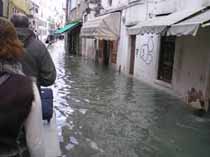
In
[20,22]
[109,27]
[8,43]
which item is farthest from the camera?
[109,27]

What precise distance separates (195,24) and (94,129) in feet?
9.15

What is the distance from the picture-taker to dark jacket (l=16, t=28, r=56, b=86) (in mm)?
3824

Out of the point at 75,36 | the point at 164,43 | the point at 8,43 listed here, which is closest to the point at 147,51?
the point at 164,43

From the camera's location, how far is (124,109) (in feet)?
28.6

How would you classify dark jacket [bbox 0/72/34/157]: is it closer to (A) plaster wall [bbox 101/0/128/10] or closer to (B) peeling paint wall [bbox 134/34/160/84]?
(B) peeling paint wall [bbox 134/34/160/84]

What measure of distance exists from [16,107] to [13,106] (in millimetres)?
16

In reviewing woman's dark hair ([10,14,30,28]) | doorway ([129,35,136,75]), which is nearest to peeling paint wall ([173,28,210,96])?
doorway ([129,35,136,75])

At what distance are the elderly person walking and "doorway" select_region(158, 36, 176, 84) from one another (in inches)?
421

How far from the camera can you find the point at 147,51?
47.4 feet

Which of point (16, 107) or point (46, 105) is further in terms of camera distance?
point (46, 105)

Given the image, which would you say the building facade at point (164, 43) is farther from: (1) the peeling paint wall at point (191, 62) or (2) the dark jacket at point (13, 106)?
(2) the dark jacket at point (13, 106)

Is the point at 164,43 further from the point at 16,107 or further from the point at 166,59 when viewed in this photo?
the point at 16,107

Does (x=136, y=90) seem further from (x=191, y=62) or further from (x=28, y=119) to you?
(x=28, y=119)

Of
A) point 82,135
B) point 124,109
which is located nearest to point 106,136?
point 82,135
